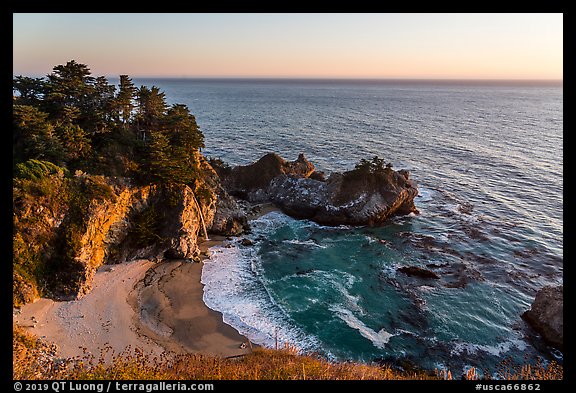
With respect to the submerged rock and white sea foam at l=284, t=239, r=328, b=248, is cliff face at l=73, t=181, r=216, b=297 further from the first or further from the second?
the submerged rock

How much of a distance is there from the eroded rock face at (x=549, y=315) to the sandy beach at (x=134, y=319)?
2324 centimetres

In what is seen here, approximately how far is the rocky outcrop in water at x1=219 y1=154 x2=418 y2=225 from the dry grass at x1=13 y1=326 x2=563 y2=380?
79.3 ft

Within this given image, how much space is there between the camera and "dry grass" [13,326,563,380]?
12945 mm

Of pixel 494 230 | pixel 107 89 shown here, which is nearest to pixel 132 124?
pixel 107 89

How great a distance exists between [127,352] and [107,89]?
30.0 metres

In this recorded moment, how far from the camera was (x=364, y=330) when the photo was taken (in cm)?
2666

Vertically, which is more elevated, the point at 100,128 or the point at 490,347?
the point at 100,128

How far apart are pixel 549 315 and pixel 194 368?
1080 inches

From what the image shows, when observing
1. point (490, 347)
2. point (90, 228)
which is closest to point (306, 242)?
point (490, 347)

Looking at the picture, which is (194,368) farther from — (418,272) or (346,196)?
(346,196)

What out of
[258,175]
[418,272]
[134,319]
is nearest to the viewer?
[134,319]

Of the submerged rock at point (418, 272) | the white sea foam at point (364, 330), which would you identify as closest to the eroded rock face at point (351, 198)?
the submerged rock at point (418, 272)

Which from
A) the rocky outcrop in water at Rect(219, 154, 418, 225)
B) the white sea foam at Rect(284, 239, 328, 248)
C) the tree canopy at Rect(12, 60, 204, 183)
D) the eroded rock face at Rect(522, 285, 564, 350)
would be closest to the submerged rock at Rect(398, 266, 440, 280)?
the eroded rock face at Rect(522, 285, 564, 350)

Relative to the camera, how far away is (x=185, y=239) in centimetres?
3503
